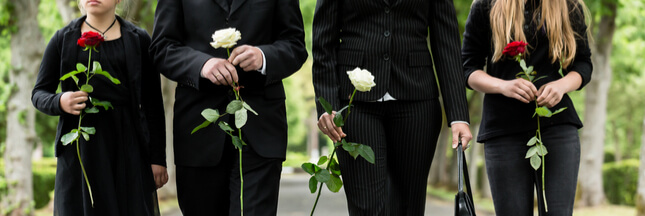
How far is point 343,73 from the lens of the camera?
4.21 metres

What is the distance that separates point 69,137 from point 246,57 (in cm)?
104

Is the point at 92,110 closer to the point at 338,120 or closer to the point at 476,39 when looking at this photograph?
the point at 338,120

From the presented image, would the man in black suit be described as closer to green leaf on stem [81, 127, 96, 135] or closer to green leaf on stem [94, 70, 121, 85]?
green leaf on stem [94, 70, 121, 85]

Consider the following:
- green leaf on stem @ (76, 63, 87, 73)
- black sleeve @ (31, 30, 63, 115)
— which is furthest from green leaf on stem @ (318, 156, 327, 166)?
black sleeve @ (31, 30, 63, 115)

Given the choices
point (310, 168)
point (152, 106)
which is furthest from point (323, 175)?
point (152, 106)

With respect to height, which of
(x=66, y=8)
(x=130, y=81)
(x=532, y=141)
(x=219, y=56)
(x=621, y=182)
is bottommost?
(x=621, y=182)

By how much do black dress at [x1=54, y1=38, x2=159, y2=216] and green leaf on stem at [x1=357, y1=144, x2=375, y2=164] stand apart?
4.03 feet

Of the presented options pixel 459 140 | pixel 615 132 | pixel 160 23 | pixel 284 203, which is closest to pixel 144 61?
pixel 160 23

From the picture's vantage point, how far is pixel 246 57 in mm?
3795

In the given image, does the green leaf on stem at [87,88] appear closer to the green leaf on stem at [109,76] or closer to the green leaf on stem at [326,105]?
the green leaf on stem at [109,76]

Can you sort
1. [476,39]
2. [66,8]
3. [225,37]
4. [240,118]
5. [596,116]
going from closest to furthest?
1. [225,37]
2. [240,118]
3. [476,39]
4. [66,8]
5. [596,116]

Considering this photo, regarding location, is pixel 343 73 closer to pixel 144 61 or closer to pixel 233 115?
pixel 233 115

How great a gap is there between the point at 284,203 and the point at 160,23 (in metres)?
17.7

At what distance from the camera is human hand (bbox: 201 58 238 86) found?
12.3ft
